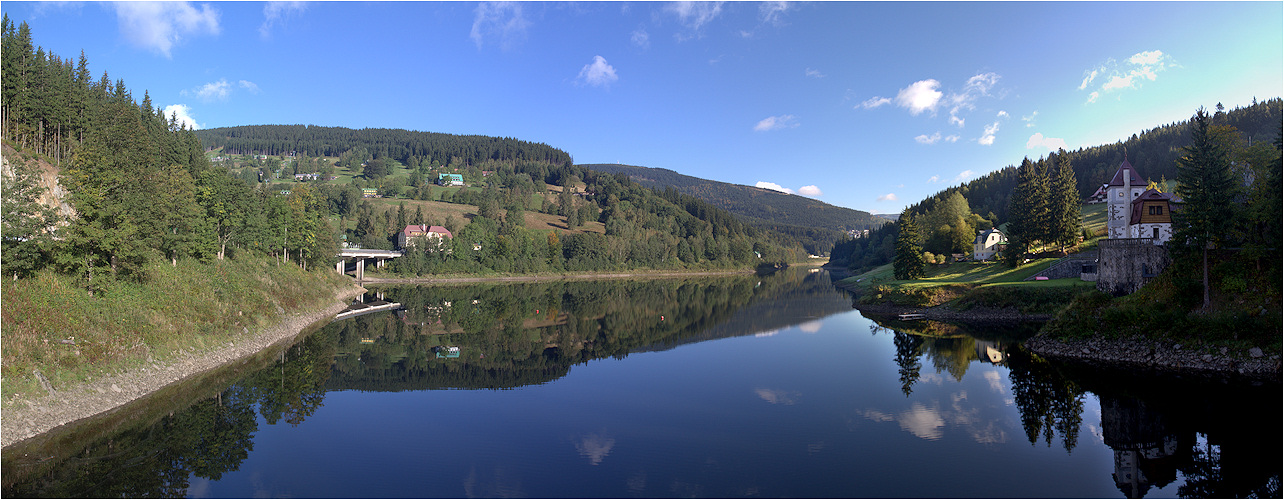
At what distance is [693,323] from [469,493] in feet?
130

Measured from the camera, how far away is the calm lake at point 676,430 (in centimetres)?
1560

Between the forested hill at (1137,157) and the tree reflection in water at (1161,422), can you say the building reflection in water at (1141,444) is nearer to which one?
the tree reflection in water at (1161,422)

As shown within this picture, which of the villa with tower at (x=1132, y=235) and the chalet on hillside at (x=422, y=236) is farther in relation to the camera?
the chalet on hillside at (x=422, y=236)

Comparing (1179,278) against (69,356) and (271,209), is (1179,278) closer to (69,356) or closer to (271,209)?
(69,356)

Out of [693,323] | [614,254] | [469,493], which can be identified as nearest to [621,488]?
[469,493]

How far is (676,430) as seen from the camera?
2084 centimetres

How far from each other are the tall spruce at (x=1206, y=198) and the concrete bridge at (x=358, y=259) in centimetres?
9212

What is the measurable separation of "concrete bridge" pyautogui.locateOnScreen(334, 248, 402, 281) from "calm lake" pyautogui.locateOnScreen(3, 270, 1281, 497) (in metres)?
60.7

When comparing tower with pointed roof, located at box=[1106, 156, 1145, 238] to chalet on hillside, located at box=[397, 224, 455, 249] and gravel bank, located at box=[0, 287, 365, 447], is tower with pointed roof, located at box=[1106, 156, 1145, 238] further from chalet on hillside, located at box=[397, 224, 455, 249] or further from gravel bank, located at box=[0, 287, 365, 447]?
chalet on hillside, located at box=[397, 224, 455, 249]

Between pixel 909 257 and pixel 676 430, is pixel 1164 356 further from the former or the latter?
pixel 909 257

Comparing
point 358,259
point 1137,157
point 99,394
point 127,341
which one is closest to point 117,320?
point 127,341

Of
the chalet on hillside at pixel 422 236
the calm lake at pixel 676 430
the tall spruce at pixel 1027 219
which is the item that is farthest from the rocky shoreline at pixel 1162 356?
the chalet on hillside at pixel 422 236

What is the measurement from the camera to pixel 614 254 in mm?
139875

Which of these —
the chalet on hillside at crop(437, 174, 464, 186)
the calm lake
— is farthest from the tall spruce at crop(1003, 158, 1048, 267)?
the chalet on hillside at crop(437, 174, 464, 186)
